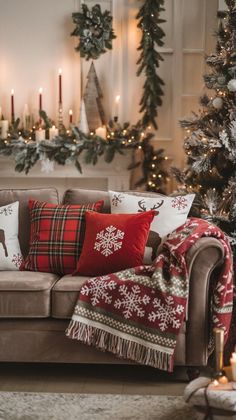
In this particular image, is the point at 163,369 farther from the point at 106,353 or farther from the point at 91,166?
the point at 91,166

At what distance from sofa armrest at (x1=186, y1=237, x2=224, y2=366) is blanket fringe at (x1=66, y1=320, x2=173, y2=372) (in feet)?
0.57

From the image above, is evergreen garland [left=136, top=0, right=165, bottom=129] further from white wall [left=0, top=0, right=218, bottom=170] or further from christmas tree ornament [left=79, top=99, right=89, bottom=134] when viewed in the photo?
christmas tree ornament [left=79, top=99, right=89, bottom=134]

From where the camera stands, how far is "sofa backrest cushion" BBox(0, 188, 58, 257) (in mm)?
4062

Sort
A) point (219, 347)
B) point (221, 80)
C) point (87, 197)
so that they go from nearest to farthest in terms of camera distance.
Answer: point (219, 347)
point (87, 197)
point (221, 80)

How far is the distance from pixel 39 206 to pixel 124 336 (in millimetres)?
1009

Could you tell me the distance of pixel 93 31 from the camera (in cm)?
585

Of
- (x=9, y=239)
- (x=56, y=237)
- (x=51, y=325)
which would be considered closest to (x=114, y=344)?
(x=51, y=325)

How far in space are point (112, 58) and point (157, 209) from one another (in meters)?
2.51

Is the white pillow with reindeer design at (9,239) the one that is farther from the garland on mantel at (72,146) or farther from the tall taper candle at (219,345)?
the garland on mantel at (72,146)

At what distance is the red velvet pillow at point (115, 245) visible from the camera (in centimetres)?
363

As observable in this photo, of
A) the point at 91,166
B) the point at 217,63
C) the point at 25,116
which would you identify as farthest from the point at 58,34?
the point at 217,63

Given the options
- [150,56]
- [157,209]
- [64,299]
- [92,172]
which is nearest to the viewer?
[64,299]

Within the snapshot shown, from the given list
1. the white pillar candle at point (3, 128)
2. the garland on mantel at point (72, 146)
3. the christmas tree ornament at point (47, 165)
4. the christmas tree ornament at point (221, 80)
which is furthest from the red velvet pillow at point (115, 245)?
the white pillar candle at point (3, 128)

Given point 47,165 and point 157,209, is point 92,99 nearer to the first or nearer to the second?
point 47,165
